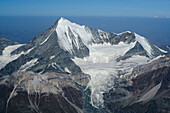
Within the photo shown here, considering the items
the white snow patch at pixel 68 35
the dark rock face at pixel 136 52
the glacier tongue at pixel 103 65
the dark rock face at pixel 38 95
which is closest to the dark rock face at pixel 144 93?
the glacier tongue at pixel 103 65

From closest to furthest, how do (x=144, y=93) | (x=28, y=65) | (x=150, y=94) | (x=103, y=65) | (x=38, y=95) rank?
(x=38, y=95), (x=150, y=94), (x=144, y=93), (x=28, y=65), (x=103, y=65)

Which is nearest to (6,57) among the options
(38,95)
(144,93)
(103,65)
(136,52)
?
(103,65)

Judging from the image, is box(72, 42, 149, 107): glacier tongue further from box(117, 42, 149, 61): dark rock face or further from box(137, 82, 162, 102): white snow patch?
box(137, 82, 162, 102): white snow patch

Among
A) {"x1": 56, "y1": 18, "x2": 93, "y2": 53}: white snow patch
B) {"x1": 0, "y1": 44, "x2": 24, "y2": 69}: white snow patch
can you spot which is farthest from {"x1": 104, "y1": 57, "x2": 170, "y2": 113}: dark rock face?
{"x1": 0, "y1": 44, "x2": 24, "y2": 69}: white snow patch

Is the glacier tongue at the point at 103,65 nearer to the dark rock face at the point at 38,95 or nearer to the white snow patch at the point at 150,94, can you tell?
the dark rock face at the point at 38,95

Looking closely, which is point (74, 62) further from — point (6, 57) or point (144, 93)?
point (6, 57)

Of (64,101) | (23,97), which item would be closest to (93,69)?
(64,101)

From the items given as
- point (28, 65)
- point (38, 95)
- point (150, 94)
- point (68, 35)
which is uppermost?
point (68, 35)

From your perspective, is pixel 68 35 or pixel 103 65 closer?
pixel 103 65

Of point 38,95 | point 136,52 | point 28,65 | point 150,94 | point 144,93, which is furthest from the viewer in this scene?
point 136,52
